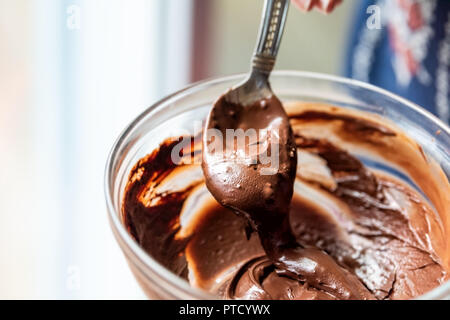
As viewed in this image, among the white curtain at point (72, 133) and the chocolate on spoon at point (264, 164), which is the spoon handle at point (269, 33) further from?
the white curtain at point (72, 133)

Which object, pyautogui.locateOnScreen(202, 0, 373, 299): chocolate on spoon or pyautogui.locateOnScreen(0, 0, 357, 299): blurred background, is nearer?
pyautogui.locateOnScreen(202, 0, 373, 299): chocolate on spoon

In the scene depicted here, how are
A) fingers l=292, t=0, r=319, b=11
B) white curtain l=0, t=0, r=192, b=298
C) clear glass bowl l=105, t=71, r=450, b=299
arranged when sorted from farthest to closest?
1. white curtain l=0, t=0, r=192, b=298
2. fingers l=292, t=0, r=319, b=11
3. clear glass bowl l=105, t=71, r=450, b=299

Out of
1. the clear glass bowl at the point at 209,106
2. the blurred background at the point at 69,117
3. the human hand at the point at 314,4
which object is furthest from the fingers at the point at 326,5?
the blurred background at the point at 69,117

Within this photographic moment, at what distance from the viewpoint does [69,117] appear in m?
Answer: 1.17

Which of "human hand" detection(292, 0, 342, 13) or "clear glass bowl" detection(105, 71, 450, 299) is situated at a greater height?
"human hand" detection(292, 0, 342, 13)

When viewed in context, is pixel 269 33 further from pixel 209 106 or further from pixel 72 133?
pixel 72 133

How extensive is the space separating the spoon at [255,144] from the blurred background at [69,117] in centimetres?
39

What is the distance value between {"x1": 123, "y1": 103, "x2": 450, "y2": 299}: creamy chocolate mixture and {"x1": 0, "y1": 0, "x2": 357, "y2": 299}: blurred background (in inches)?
10.6

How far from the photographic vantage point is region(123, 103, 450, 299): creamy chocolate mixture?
2.39 ft

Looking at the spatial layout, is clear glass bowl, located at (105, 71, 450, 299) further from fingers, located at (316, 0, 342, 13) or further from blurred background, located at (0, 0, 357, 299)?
blurred background, located at (0, 0, 357, 299)

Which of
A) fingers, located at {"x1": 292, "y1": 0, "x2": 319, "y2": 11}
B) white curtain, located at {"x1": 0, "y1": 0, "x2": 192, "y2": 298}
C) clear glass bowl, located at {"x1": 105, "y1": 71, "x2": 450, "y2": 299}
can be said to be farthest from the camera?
white curtain, located at {"x1": 0, "y1": 0, "x2": 192, "y2": 298}

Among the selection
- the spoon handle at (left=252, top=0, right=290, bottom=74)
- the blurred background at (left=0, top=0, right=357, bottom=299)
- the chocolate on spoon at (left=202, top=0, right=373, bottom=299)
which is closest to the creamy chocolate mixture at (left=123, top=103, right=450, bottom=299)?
the chocolate on spoon at (left=202, top=0, right=373, bottom=299)

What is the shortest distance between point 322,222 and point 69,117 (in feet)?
1.91
